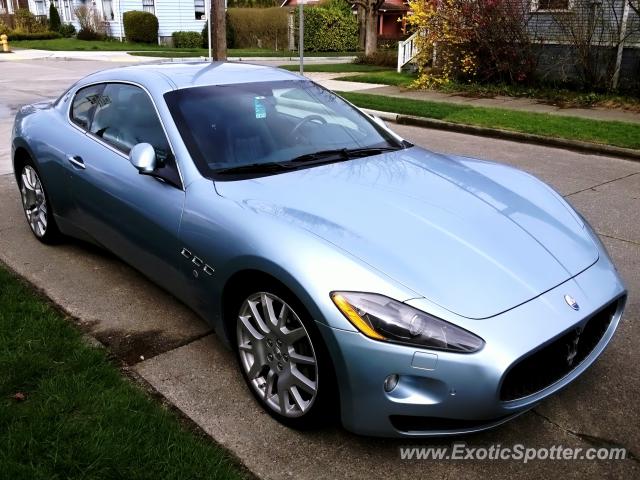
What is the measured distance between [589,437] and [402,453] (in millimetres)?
822

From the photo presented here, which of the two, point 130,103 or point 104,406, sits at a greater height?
point 130,103

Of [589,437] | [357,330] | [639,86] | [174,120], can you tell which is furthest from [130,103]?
[639,86]

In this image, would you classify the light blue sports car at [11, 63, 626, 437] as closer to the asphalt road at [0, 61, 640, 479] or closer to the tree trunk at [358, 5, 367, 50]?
the asphalt road at [0, 61, 640, 479]

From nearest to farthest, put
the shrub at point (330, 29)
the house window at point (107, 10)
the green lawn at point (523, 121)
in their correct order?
1. the green lawn at point (523, 121)
2. the shrub at point (330, 29)
3. the house window at point (107, 10)

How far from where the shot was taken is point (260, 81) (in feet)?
12.8

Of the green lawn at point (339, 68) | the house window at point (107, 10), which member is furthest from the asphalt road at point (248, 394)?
the house window at point (107, 10)

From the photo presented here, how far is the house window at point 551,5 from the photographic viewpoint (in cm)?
1361

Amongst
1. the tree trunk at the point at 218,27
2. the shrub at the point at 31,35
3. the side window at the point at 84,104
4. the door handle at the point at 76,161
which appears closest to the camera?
the door handle at the point at 76,161

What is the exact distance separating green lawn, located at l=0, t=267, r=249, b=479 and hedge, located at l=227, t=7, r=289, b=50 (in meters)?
34.1

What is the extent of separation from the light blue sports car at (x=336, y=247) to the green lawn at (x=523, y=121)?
5.87m

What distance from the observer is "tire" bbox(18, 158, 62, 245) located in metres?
4.64

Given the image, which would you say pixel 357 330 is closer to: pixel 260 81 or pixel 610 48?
pixel 260 81

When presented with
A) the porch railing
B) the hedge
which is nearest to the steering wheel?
the porch railing

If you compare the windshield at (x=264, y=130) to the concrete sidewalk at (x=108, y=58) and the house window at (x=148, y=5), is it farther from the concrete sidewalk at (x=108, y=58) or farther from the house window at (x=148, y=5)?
the house window at (x=148, y=5)
